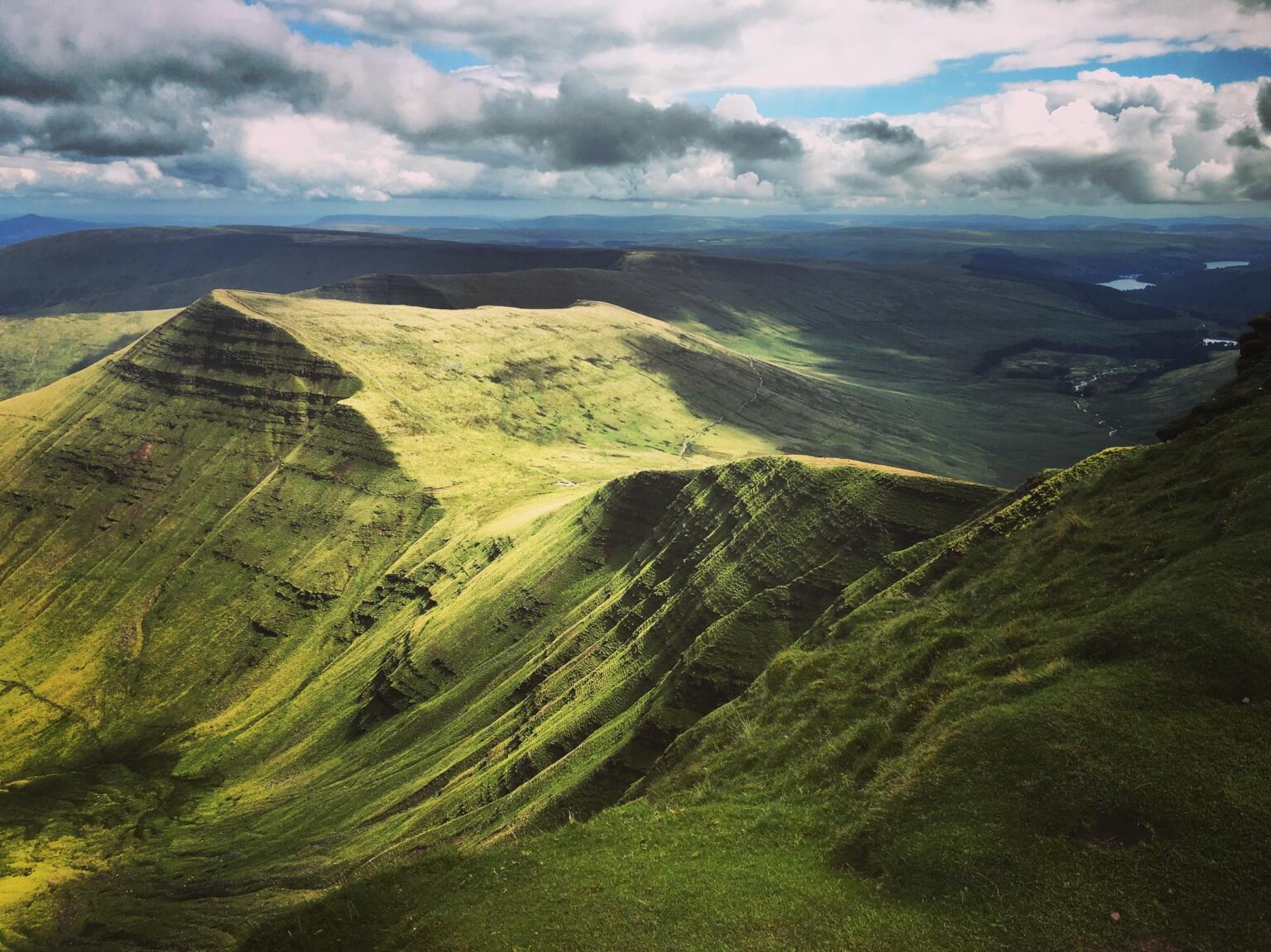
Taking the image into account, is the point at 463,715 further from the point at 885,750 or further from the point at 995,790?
the point at 995,790

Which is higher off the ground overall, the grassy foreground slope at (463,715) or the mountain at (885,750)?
the mountain at (885,750)

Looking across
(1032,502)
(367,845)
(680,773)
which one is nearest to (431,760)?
(367,845)

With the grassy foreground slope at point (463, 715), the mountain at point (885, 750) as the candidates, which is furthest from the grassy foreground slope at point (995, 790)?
the grassy foreground slope at point (463, 715)

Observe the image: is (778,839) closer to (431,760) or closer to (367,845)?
(367,845)

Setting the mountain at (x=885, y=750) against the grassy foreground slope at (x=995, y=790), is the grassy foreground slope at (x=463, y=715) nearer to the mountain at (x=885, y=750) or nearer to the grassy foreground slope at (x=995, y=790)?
the mountain at (x=885, y=750)

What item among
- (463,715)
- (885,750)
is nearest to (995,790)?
(885,750)

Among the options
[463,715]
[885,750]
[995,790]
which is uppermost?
[995,790]

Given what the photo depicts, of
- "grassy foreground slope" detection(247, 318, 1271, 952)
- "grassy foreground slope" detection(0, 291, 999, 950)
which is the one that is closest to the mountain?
"grassy foreground slope" detection(247, 318, 1271, 952)

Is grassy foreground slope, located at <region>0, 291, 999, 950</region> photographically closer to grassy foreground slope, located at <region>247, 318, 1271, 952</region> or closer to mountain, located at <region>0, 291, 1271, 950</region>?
mountain, located at <region>0, 291, 1271, 950</region>
